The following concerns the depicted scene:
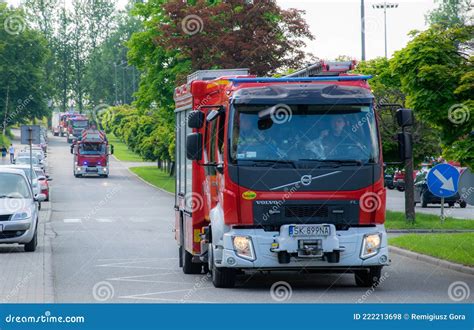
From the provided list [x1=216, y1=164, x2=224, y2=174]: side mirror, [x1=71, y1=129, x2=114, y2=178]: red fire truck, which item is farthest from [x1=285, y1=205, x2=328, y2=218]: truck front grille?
[x1=71, y1=129, x2=114, y2=178]: red fire truck

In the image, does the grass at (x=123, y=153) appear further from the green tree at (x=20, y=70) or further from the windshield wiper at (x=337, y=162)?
the windshield wiper at (x=337, y=162)

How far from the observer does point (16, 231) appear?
24.8m

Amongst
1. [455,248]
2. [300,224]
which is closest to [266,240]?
[300,224]

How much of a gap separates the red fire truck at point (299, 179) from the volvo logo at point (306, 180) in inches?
0.5

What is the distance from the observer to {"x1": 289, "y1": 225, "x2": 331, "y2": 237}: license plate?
1641cm

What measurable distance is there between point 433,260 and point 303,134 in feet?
20.1

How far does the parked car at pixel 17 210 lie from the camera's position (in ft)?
81.1

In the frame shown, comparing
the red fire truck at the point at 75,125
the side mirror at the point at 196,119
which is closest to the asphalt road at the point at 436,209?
the side mirror at the point at 196,119

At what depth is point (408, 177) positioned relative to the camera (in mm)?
34688

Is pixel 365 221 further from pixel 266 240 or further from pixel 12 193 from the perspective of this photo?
pixel 12 193

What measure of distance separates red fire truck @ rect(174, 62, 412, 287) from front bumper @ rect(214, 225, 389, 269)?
0.04 feet

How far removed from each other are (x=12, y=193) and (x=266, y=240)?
10.5 metres

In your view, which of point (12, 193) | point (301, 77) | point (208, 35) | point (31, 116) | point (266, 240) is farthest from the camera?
point (31, 116)

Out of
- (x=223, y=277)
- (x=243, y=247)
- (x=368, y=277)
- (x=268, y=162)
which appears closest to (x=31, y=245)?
(x=223, y=277)
